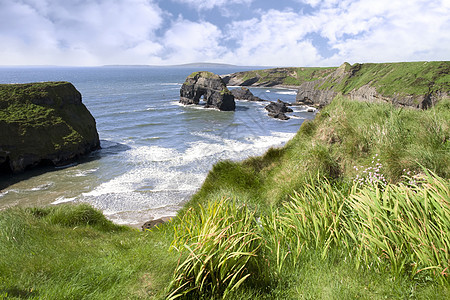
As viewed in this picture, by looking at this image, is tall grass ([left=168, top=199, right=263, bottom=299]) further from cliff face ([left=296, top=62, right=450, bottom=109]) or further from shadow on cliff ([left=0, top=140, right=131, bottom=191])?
cliff face ([left=296, top=62, right=450, bottom=109])

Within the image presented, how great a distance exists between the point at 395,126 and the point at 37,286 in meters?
9.50

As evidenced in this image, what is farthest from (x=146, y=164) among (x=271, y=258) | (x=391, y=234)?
(x=391, y=234)

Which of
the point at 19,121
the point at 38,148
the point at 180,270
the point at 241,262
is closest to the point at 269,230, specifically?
the point at 241,262

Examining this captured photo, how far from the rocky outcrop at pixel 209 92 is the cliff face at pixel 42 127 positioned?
3203cm

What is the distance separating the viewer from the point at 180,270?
4156mm

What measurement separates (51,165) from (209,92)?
4260 centimetres

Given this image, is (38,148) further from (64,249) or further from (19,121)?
(64,249)

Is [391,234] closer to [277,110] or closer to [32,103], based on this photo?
[32,103]

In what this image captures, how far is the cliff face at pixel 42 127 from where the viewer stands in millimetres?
24672

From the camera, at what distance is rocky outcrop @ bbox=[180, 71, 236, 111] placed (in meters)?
60.0

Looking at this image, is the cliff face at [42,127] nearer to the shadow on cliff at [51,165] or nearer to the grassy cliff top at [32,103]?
the grassy cliff top at [32,103]

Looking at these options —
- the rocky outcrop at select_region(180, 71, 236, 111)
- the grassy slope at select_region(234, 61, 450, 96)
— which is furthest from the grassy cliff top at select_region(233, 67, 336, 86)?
the rocky outcrop at select_region(180, 71, 236, 111)

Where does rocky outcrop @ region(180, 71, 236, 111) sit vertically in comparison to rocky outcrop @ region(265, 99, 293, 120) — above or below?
above

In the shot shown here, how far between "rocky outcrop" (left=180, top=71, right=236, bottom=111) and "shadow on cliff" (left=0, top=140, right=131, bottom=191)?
31155 millimetres
